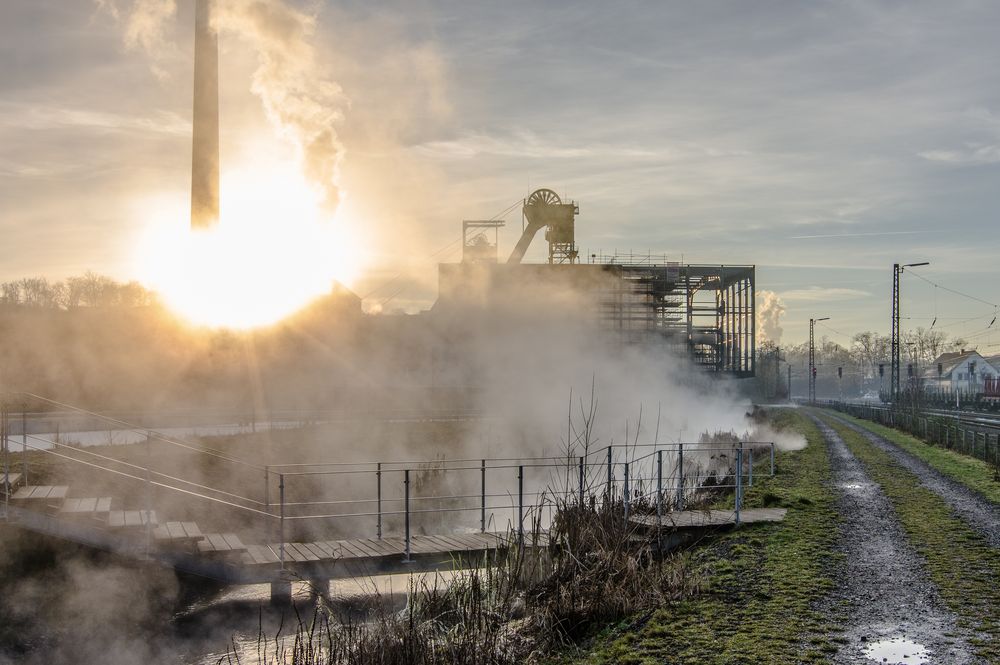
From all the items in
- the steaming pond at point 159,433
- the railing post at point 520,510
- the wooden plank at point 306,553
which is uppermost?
the steaming pond at point 159,433

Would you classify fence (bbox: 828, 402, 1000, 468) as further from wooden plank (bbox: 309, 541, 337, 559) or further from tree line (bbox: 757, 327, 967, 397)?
tree line (bbox: 757, 327, 967, 397)

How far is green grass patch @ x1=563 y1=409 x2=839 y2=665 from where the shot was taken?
697cm

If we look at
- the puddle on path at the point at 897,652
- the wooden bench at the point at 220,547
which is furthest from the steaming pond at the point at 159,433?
the puddle on path at the point at 897,652

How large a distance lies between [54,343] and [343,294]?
17.5m

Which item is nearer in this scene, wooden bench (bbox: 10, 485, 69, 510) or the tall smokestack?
wooden bench (bbox: 10, 485, 69, 510)

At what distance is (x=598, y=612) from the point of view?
8.38 metres

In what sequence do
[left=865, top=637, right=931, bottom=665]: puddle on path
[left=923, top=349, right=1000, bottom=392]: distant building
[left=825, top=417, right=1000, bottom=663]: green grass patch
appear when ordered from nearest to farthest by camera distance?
[left=865, top=637, right=931, bottom=665]: puddle on path → [left=825, top=417, right=1000, bottom=663]: green grass patch → [left=923, top=349, right=1000, bottom=392]: distant building

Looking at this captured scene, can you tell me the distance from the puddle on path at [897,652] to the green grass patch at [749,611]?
0.30 metres

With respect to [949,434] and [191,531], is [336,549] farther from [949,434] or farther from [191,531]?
Answer: [949,434]

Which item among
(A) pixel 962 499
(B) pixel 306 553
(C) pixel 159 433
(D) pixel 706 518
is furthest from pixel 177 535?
(A) pixel 962 499

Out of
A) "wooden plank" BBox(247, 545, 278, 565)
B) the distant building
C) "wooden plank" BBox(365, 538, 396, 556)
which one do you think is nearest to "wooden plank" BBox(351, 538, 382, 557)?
"wooden plank" BBox(365, 538, 396, 556)

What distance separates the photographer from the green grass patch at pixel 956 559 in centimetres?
720

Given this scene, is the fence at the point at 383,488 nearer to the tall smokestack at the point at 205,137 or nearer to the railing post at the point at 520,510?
the railing post at the point at 520,510

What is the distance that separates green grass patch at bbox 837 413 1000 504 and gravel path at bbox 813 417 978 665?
4.01 m
